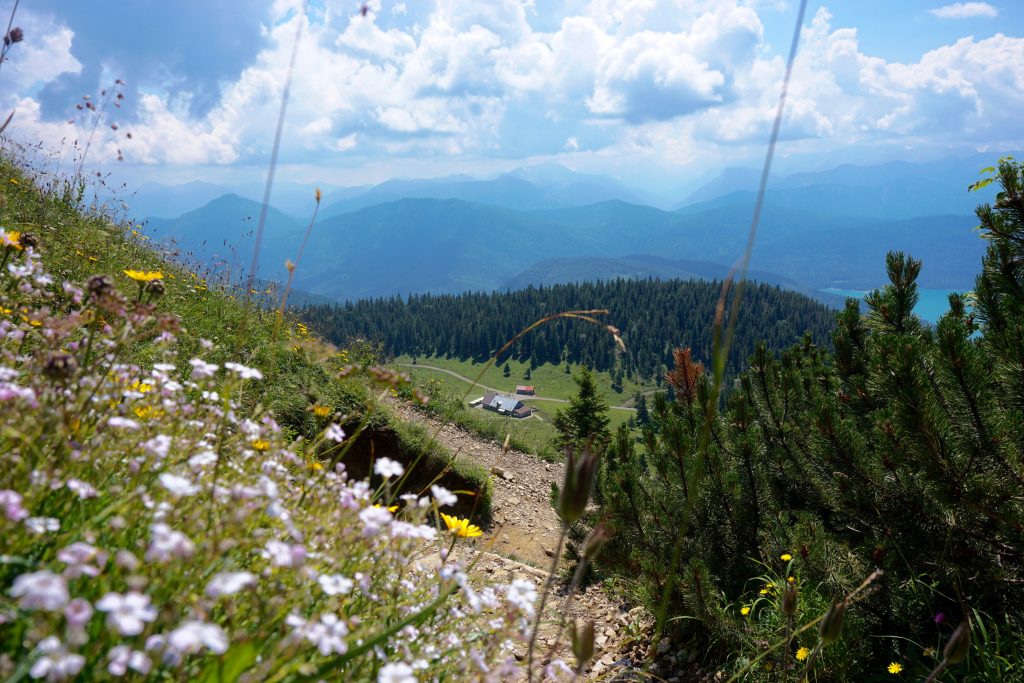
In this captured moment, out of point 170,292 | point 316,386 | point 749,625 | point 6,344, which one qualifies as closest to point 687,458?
point 749,625

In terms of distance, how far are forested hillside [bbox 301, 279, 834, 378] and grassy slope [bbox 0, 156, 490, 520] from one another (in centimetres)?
16223

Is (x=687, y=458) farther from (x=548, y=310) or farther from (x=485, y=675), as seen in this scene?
(x=548, y=310)

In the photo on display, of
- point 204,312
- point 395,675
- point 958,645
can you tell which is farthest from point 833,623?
point 204,312

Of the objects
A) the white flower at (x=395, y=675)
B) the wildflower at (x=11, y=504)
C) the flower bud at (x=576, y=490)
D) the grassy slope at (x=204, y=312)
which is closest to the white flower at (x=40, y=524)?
the wildflower at (x=11, y=504)

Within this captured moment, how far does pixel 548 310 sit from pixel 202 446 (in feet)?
611

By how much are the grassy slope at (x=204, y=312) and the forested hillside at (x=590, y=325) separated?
6387 inches

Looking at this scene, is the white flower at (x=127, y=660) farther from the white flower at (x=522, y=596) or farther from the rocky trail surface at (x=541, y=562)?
the white flower at (x=522, y=596)

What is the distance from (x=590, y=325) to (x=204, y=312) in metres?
182

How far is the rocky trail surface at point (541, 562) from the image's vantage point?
181 inches

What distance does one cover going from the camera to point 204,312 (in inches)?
Answer: 327

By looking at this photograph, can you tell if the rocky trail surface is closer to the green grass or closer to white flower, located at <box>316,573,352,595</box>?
white flower, located at <box>316,573,352,595</box>

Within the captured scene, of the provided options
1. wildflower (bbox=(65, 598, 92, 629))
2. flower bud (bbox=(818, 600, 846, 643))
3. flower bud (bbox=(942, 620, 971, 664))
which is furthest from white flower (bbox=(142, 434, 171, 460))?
flower bud (bbox=(942, 620, 971, 664))

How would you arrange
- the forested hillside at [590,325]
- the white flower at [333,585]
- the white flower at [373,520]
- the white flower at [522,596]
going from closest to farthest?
the white flower at [333,585], the white flower at [373,520], the white flower at [522,596], the forested hillside at [590,325]

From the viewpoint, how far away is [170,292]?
797 cm
